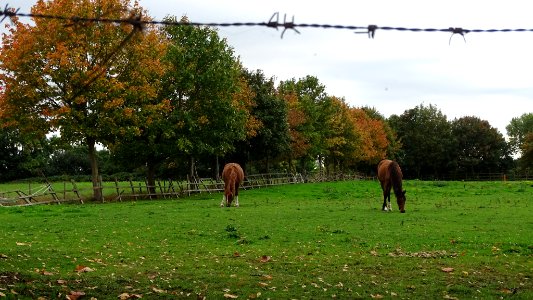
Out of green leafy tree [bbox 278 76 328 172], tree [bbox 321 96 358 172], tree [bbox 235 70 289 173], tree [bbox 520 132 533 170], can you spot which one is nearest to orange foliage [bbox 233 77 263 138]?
tree [bbox 235 70 289 173]

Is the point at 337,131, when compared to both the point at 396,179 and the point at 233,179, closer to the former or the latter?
the point at 233,179

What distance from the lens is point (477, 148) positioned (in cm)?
9575

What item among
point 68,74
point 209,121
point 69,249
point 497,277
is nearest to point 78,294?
point 69,249

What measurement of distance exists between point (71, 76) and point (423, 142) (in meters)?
75.8

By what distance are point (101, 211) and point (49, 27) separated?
37.0ft

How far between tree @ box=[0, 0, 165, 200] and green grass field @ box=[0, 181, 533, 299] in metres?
9.77

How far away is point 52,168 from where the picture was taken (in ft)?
268

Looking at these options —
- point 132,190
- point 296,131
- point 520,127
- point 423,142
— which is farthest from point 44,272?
point 520,127

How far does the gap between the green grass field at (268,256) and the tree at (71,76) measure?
9769 mm

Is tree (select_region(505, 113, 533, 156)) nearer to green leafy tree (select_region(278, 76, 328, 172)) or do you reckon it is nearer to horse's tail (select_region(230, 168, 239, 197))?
green leafy tree (select_region(278, 76, 328, 172))

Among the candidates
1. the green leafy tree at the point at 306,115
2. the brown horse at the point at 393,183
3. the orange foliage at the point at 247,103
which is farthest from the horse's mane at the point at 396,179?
the green leafy tree at the point at 306,115

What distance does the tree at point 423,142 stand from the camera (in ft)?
310

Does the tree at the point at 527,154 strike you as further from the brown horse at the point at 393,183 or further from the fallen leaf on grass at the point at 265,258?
the fallen leaf on grass at the point at 265,258

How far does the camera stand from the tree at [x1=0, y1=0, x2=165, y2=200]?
29000 mm
